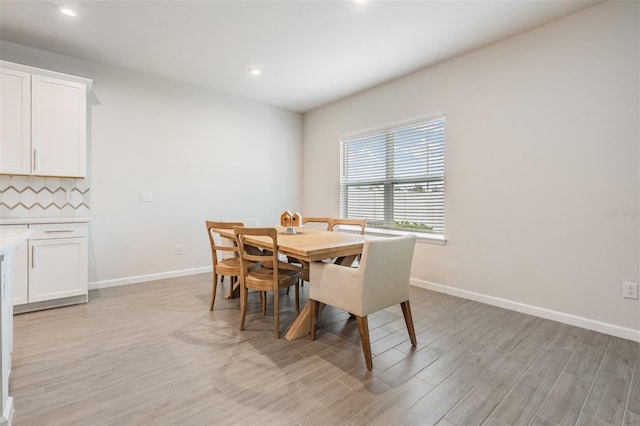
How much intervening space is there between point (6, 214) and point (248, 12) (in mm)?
3156

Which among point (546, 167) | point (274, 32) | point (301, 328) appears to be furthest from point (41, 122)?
point (546, 167)

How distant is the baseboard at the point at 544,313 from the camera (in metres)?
2.23

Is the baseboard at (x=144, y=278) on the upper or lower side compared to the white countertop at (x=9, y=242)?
lower

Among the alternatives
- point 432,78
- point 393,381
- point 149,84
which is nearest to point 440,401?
point 393,381

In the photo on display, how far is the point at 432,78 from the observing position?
339cm

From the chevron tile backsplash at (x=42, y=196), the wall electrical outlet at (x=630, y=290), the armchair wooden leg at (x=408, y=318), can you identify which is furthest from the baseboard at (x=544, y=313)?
the chevron tile backsplash at (x=42, y=196)

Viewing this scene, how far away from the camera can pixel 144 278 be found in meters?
3.70

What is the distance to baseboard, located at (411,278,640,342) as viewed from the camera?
2232 mm

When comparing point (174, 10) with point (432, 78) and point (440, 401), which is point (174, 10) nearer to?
point (432, 78)

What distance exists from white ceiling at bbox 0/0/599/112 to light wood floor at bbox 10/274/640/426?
8.65 ft

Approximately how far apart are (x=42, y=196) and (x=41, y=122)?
0.82 meters

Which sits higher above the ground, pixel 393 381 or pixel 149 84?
pixel 149 84

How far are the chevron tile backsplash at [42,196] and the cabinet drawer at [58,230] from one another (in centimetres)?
54

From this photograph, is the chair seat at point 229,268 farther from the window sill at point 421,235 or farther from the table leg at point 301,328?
the window sill at point 421,235
